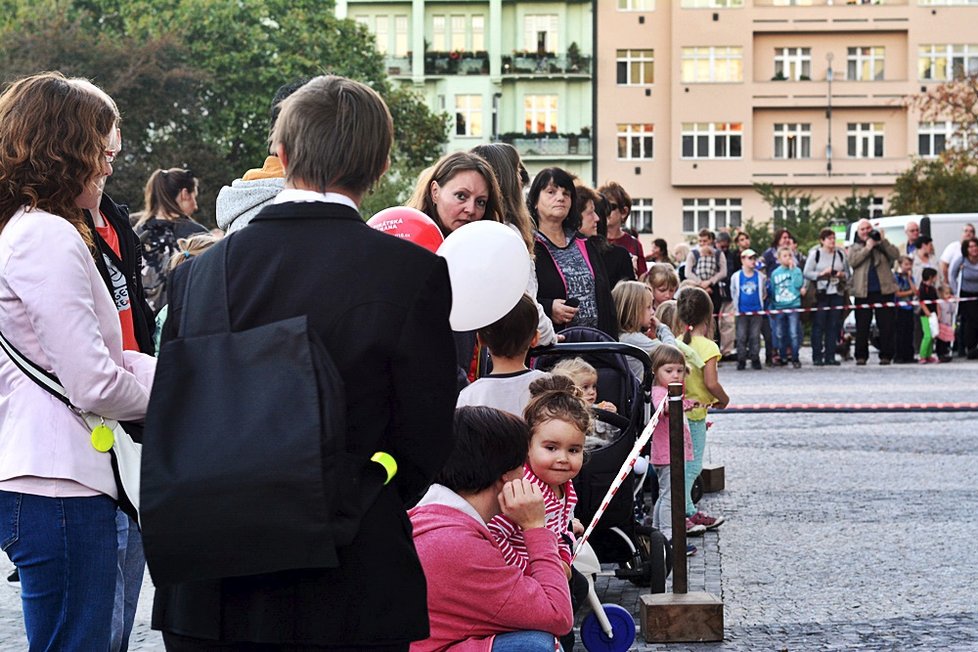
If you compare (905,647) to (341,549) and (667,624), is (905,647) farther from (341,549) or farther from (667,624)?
(341,549)

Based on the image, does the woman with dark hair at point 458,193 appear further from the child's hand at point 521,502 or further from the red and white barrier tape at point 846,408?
the red and white barrier tape at point 846,408

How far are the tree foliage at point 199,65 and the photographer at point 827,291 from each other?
80.4ft

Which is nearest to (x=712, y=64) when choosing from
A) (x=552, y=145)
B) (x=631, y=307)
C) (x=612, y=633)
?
(x=552, y=145)

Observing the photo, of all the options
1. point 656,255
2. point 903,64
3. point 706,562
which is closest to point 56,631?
point 706,562

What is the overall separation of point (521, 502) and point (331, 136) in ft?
4.77

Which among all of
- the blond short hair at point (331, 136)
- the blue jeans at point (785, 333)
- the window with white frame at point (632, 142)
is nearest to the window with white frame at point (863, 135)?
the window with white frame at point (632, 142)

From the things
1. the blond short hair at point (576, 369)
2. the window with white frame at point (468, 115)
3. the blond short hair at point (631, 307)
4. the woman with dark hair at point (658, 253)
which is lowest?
the blond short hair at point (576, 369)

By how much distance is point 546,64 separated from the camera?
73.0 m

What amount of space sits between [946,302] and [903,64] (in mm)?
47764

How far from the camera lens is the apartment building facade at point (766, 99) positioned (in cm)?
6988

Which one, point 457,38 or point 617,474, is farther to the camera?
point 457,38

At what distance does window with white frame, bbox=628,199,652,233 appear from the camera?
71.6 m

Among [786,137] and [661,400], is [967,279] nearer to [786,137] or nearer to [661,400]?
[661,400]

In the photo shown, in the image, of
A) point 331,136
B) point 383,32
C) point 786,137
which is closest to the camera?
point 331,136
